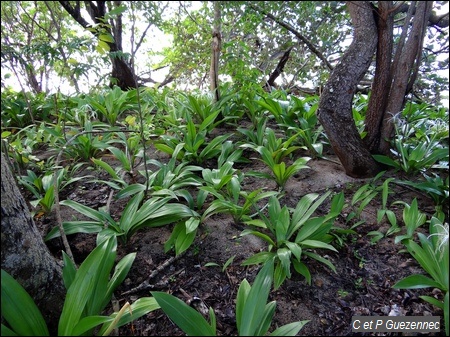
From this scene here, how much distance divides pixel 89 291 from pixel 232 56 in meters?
2.56

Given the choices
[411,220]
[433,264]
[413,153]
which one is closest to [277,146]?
[413,153]

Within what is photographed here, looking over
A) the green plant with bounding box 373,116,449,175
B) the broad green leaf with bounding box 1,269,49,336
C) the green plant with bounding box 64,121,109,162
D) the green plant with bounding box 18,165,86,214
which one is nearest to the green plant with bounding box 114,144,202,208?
the green plant with bounding box 18,165,86,214

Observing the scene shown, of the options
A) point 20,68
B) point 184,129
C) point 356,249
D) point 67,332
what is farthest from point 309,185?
point 20,68

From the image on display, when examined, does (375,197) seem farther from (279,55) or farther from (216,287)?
(279,55)

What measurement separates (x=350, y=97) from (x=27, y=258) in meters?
2.19

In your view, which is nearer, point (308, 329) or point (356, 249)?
point (308, 329)

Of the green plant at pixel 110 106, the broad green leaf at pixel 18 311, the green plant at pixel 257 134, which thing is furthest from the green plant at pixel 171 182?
the green plant at pixel 110 106

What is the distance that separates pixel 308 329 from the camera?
1.42 m

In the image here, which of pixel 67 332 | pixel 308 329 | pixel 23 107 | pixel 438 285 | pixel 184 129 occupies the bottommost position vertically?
pixel 308 329

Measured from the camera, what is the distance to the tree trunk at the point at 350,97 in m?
2.12

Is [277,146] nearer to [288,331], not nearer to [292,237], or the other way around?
[292,237]

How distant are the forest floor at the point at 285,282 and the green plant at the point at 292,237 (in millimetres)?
76

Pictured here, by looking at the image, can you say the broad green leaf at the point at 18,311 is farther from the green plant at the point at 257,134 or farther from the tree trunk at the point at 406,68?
the tree trunk at the point at 406,68

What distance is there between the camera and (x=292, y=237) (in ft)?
6.08
